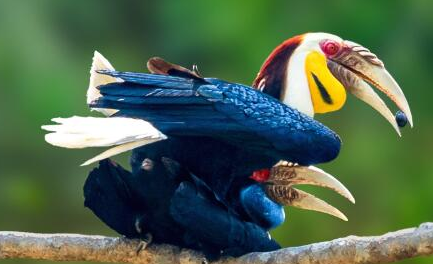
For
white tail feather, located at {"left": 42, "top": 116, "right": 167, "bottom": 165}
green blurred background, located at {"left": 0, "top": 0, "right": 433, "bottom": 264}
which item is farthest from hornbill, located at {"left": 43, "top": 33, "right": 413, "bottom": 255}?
green blurred background, located at {"left": 0, "top": 0, "right": 433, "bottom": 264}

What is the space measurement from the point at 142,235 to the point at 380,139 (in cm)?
240

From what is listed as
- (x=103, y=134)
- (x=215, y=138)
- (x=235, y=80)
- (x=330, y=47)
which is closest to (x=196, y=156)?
(x=215, y=138)

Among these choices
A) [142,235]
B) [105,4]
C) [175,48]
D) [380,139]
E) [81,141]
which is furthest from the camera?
[105,4]

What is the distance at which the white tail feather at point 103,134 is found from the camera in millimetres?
2291

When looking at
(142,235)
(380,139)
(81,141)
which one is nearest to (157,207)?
(142,235)

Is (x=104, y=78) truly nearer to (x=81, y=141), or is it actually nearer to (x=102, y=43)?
(x=81, y=141)

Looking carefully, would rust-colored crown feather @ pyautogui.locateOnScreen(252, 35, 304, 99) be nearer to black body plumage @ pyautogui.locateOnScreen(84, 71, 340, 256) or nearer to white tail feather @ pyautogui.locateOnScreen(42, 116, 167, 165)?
black body plumage @ pyautogui.locateOnScreen(84, 71, 340, 256)

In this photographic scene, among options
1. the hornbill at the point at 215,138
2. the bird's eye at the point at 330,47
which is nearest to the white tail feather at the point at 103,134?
the hornbill at the point at 215,138

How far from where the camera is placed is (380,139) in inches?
187

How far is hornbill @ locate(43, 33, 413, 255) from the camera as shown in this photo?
2.38 metres

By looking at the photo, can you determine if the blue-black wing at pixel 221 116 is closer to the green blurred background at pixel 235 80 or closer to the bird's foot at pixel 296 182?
the bird's foot at pixel 296 182

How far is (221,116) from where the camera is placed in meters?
2.40

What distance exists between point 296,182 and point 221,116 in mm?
238

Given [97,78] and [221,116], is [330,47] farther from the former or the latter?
[97,78]
